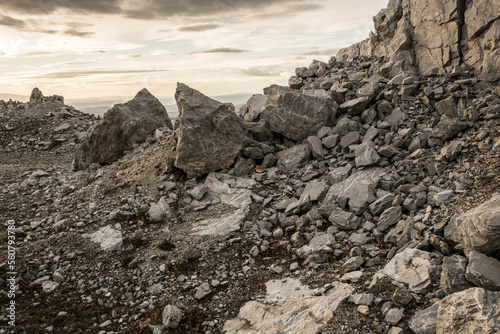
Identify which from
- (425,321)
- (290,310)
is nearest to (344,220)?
(290,310)

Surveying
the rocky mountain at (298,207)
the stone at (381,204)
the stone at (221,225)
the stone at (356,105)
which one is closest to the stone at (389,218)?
the rocky mountain at (298,207)

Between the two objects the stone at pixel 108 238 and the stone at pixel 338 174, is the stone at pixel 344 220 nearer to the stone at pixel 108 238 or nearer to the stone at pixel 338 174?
the stone at pixel 338 174

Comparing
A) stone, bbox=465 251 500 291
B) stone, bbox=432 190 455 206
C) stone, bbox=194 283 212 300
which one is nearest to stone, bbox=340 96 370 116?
stone, bbox=432 190 455 206

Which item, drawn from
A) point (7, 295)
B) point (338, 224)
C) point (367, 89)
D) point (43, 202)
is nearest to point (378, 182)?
point (338, 224)

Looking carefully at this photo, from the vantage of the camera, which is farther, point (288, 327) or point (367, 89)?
point (367, 89)

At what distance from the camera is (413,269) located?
7922 millimetres

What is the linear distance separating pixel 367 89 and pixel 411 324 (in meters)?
11.8

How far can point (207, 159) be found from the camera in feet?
48.5

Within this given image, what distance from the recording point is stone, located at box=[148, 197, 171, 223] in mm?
12578

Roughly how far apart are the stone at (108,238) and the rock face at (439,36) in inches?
599

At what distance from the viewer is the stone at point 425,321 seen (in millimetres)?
6461

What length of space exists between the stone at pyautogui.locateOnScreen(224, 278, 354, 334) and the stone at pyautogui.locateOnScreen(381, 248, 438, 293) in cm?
117

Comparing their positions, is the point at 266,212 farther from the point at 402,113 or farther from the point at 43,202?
the point at 43,202

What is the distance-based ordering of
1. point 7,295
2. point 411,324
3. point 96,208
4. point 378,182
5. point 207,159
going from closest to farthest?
point 411,324 < point 7,295 < point 378,182 < point 96,208 < point 207,159
